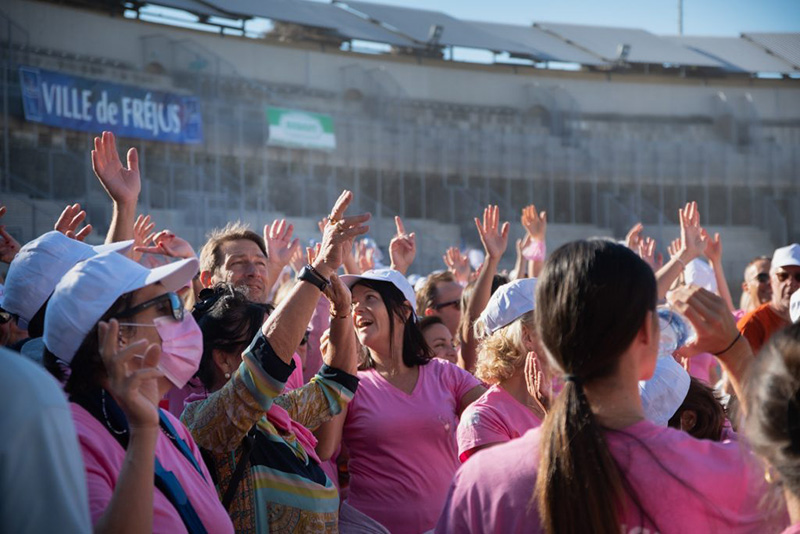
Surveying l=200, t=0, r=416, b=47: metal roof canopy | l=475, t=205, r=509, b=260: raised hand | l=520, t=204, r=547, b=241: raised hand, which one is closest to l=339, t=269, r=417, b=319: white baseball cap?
l=475, t=205, r=509, b=260: raised hand

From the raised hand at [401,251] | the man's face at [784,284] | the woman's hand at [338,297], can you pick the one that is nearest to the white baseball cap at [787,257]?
the man's face at [784,284]

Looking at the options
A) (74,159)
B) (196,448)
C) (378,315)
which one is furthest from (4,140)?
(196,448)

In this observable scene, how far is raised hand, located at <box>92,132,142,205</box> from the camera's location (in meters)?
4.90

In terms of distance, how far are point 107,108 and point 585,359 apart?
2399 cm

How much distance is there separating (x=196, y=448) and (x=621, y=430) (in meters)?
1.40

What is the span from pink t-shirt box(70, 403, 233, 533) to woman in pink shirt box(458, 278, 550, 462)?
129cm

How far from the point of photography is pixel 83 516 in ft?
6.22

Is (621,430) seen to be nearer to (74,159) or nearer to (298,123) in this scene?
(74,159)

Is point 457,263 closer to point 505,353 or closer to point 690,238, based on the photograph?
point 690,238

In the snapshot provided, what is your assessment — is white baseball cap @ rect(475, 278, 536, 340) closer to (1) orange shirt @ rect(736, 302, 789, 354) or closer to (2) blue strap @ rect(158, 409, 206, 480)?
(2) blue strap @ rect(158, 409, 206, 480)

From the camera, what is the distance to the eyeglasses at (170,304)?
270 centimetres

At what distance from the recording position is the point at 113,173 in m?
4.96

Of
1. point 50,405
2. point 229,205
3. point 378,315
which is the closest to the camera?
point 50,405

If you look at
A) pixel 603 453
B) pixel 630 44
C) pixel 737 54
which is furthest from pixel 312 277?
pixel 737 54
